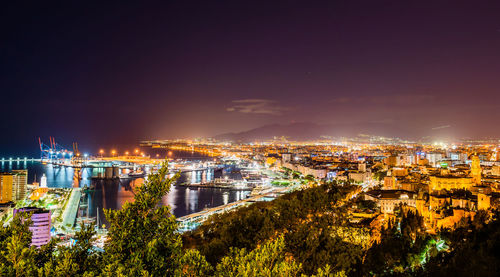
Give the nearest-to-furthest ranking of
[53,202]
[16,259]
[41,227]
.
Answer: [16,259], [41,227], [53,202]

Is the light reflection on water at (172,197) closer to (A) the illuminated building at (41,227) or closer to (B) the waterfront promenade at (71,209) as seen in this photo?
(B) the waterfront promenade at (71,209)

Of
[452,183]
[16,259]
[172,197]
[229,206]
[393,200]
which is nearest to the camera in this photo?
[16,259]

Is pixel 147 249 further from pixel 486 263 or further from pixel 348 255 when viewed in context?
pixel 486 263

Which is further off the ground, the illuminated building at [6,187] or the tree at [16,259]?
the tree at [16,259]

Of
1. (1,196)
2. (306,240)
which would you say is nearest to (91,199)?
(1,196)

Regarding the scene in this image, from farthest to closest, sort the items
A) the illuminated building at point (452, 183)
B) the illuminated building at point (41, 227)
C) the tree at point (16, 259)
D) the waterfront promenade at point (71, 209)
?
the waterfront promenade at point (71, 209) → the illuminated building at point (452, 183) → the illuminated building at point (41, 227) → the tree at point (16, 259)

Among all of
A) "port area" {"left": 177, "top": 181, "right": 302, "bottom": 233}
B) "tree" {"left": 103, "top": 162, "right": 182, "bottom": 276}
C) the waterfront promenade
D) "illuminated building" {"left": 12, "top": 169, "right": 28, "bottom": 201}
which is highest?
"tree" {"left": 103, "top": 162, "right": 182, "bottom": 276}

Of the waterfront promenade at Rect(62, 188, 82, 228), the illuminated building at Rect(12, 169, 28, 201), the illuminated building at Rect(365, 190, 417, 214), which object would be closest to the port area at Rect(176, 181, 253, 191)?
the waterfront promenade at Rect(62, 188, 82, 228)

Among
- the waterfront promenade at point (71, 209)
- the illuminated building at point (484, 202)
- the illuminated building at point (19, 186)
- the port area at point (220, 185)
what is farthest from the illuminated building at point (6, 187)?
the illuminated building at point (484, 202)

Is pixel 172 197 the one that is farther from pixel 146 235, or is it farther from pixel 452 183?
pixel 146 235

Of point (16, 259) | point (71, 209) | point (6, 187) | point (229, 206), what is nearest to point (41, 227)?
point (71, 209)

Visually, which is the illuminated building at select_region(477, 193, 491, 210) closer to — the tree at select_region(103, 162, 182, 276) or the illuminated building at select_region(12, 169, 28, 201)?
the tree at select_region(103, 162, 182, 276)
